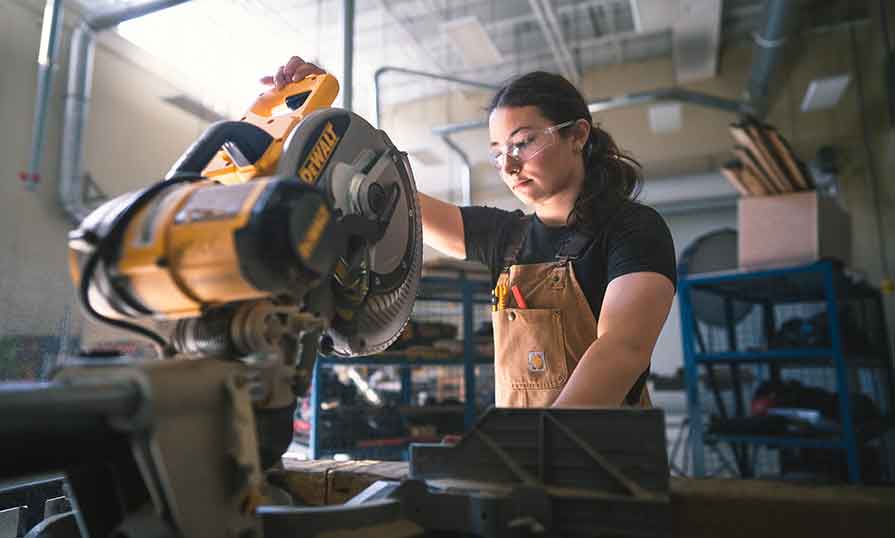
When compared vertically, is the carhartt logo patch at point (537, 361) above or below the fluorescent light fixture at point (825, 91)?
below

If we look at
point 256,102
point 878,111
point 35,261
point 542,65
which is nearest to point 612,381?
point 256,102

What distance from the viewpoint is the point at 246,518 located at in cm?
55

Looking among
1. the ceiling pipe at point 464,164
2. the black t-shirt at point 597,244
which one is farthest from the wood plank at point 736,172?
the black t-shirt at point 597,244

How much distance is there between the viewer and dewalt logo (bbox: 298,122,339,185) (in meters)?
0.76

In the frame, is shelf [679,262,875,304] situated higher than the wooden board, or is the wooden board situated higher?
shelf [679,262,875,304]

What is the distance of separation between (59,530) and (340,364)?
2.98 meters

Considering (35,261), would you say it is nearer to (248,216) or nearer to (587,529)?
(248,216)

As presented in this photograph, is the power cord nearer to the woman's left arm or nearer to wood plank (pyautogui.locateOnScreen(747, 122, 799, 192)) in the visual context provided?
the woman's left arm

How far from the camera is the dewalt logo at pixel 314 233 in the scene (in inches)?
23.4

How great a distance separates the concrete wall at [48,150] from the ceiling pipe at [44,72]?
0.02m

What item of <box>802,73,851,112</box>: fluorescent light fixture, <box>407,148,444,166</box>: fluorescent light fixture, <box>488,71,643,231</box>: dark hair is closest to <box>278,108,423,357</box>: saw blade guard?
<box>488,71,643,231</box>: dark hair

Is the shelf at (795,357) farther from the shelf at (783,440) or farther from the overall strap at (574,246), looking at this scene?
the overall strap at (574,246)

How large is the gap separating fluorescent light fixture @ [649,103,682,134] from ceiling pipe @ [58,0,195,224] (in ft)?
13.9

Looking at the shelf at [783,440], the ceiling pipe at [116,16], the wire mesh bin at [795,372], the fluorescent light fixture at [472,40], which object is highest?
the fluorescent light fixture at [472,40]
